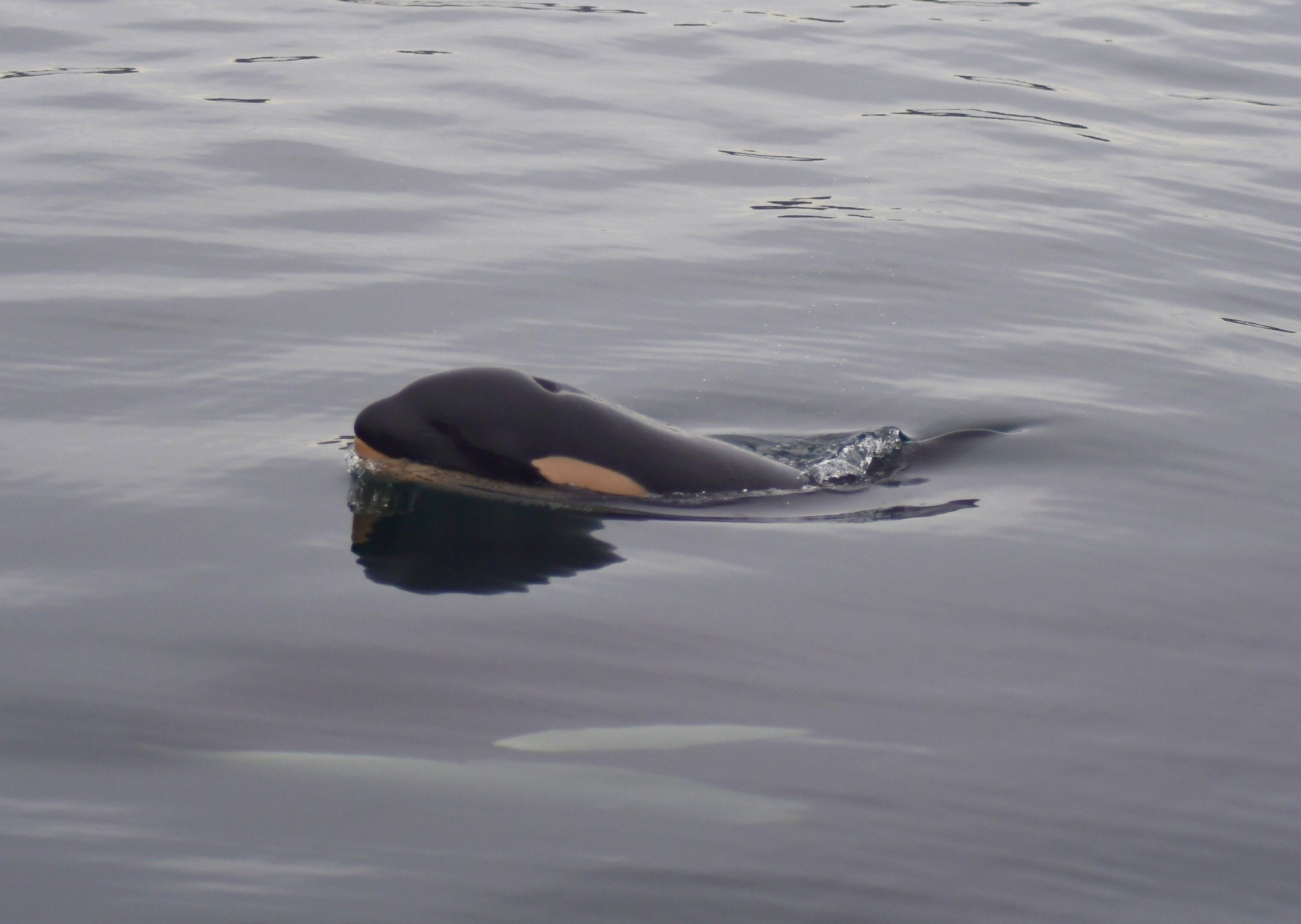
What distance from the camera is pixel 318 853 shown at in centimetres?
486

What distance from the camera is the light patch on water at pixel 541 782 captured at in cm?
523

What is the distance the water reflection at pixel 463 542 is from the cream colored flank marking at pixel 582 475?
143mm

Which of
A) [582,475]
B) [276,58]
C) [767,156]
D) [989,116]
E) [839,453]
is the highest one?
[276,58]

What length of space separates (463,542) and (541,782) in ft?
6.93

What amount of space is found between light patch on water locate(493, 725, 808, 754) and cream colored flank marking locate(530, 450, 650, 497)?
200 centimetres

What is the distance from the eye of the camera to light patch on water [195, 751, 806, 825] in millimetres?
5230

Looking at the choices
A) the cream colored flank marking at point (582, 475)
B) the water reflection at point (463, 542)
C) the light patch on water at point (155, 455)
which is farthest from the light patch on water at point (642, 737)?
the light patch on water at point (155, 455)

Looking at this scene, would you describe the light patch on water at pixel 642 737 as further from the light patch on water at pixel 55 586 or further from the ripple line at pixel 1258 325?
the ripple line at pixel 1258 325

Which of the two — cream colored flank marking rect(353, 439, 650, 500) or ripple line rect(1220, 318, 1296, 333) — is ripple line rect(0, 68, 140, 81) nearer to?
Answer: ripple line rect(1220, 318, 1296, 333)

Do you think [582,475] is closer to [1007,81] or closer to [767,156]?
→ [767,156]

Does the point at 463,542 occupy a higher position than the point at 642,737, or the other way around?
the point at 463,542

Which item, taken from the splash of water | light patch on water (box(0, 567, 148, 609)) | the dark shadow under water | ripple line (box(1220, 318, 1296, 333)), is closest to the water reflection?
the dark shadow under water

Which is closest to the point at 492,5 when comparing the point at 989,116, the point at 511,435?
the point at 989,116

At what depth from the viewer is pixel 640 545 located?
736 centimetres
